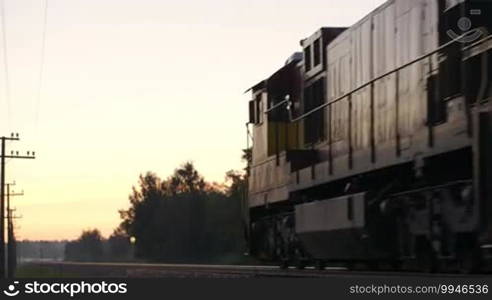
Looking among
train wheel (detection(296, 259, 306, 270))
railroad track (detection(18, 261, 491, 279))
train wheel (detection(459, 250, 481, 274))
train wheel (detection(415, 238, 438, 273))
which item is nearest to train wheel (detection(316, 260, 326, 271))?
railroad track (detection(18, 261, 491, 279))

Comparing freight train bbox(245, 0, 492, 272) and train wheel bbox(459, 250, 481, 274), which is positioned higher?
freight train bbox(245, 0, 492, 272)

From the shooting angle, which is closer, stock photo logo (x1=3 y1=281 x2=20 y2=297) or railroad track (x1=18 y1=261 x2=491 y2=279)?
stock photo logo (x1=3 y1=281 x2=20 y2=297)

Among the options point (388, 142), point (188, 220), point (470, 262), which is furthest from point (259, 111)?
point (188, 220)

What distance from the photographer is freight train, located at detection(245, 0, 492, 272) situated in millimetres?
10484

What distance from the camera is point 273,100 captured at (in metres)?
18.8

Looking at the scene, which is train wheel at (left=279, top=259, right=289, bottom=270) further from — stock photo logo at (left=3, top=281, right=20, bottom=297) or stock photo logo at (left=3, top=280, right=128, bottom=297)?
stock photo logo at (left=3, top=281, right=20, bottom=297)

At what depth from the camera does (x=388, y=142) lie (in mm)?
12703

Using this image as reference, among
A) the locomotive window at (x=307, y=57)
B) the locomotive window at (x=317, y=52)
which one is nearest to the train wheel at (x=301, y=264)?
the locomotive window at (x=307, y=57)

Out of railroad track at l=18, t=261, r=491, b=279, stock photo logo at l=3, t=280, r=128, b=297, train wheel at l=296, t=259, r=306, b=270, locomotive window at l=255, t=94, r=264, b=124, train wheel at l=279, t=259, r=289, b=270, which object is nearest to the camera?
stock photo logo at l=3, t=280, r=128, b=297

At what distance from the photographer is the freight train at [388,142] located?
10.5 meters

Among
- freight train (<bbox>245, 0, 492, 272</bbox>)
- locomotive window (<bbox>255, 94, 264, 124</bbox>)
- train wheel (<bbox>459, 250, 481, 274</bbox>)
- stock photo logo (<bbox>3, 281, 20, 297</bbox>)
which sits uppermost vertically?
locomotive window (<bbox>255, 94, 264, 124</bbox>)

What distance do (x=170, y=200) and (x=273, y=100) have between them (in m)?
77.0

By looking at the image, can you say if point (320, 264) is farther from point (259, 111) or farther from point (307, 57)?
point (259, 111)

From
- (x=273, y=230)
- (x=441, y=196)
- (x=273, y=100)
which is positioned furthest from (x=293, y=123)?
(x=441, y=196)
